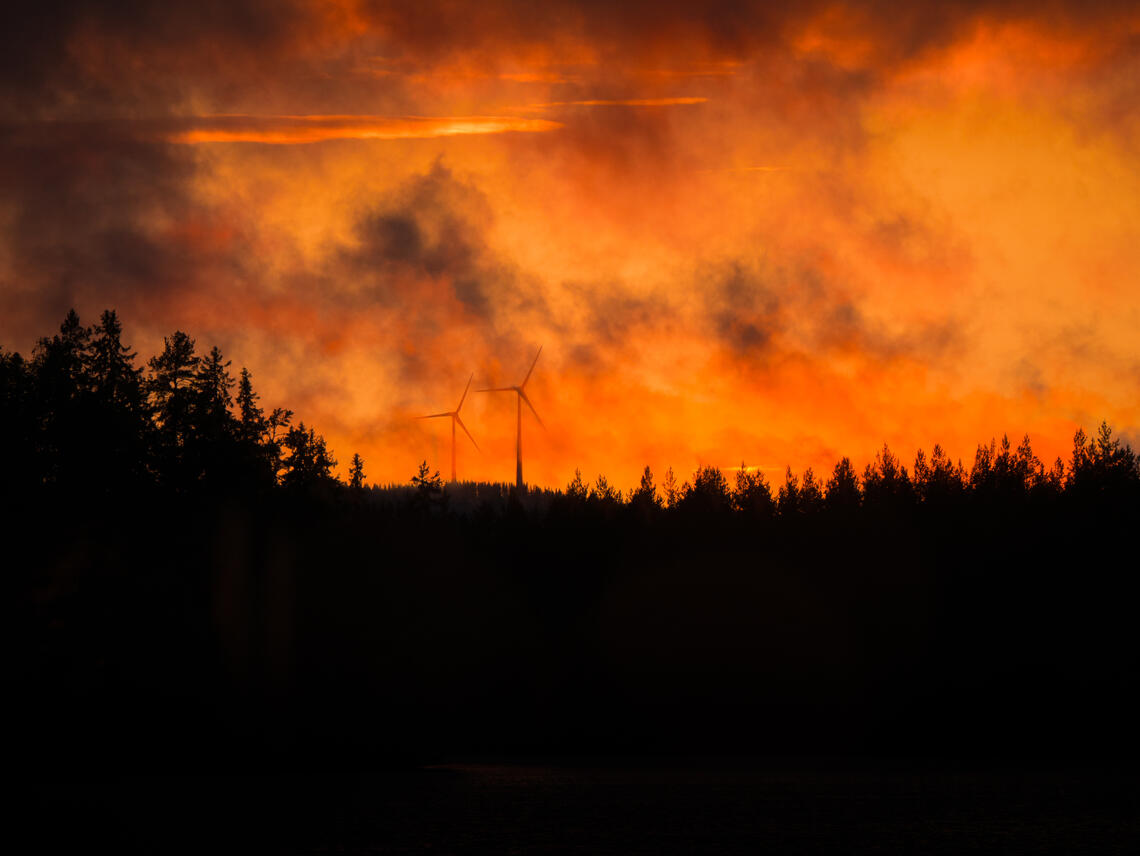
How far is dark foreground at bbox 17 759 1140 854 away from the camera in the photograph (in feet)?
108

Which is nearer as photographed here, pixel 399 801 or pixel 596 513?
pixel 399 801

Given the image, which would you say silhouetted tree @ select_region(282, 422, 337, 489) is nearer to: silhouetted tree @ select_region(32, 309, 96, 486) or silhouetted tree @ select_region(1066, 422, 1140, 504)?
silhouetted tree @ select_region(32, 309, 96, 486)

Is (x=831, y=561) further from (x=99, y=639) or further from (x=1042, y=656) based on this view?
(x=99, y=639)

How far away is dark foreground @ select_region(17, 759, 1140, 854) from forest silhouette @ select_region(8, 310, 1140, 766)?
19747mm

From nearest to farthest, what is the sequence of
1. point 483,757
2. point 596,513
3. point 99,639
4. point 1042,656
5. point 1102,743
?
1. point 99,639
2. point 483,757
3. point 1102,743
4. point 1042,656
5. point 596,513

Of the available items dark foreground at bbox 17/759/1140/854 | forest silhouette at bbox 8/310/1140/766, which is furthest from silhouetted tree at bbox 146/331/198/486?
dark foreground at bbox 17/759/1140/854

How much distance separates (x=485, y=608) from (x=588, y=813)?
82422mm

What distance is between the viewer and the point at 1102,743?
4129 inches

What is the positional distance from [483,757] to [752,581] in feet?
150

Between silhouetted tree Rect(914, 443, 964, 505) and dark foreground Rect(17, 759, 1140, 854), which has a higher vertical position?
silhouetted tree Rect(914, 443, 964, 505)

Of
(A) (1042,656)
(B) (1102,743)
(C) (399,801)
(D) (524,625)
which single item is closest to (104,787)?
(C) (399,801)

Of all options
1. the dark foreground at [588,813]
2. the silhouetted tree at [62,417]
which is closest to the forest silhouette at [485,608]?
the silhouetted tree at [62,417]

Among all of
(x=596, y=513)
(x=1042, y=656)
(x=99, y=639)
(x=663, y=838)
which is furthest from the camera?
(x=596, y=513)

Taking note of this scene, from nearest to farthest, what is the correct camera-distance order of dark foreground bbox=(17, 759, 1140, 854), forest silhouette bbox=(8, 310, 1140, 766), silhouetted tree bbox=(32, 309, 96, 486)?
dark foreground bbox=(17, 759, 1140, 854) → forest silhouette bbox=(8, 310, 1140, 766) → silhouetted tree bbox=(32, 309, 96, 486)
